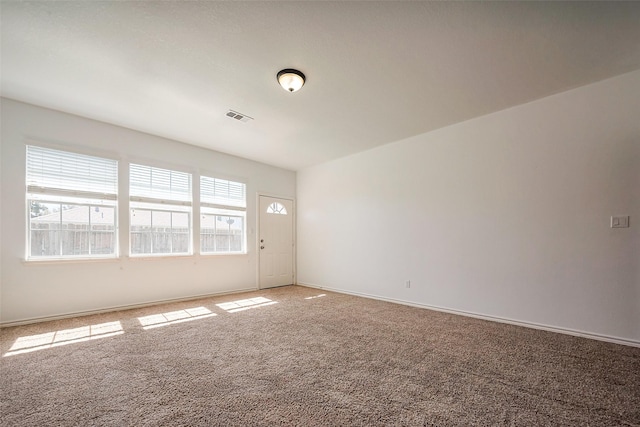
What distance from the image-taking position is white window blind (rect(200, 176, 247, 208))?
518 centimetres

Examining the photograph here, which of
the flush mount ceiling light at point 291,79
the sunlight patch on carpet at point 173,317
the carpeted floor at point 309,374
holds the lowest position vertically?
the sunlight patch on carpet at point 173,317

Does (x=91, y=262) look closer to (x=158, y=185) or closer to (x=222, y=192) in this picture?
(x=158, y=185)

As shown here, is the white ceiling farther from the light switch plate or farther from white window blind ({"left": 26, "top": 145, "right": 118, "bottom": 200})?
the light switch plate

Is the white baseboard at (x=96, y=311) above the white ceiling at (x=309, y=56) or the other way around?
the other way around

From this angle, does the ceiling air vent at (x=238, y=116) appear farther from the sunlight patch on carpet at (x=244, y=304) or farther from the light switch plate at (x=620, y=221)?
the light switch plate at (x=620, y=221)

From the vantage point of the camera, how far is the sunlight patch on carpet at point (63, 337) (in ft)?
8.92

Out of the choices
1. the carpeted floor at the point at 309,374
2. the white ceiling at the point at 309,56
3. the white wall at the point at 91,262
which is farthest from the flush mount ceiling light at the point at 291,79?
→ the white wall at the point at 91,262

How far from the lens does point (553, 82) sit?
119 inches

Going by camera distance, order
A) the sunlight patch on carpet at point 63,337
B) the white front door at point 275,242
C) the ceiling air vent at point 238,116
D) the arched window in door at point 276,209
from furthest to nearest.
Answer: the arched window in door at point 276,209 < the white front door at point 275,242 < the ceiling air vent at point 238,116 < the sunlight patch on carpet at point 63,337

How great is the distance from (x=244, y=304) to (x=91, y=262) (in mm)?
2260

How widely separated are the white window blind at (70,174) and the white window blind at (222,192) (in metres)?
1.38

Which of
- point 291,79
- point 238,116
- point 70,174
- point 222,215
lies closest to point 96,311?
point 70,174

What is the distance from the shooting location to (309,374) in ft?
7.19

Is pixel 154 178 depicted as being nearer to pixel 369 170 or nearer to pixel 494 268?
pixel 369 170
